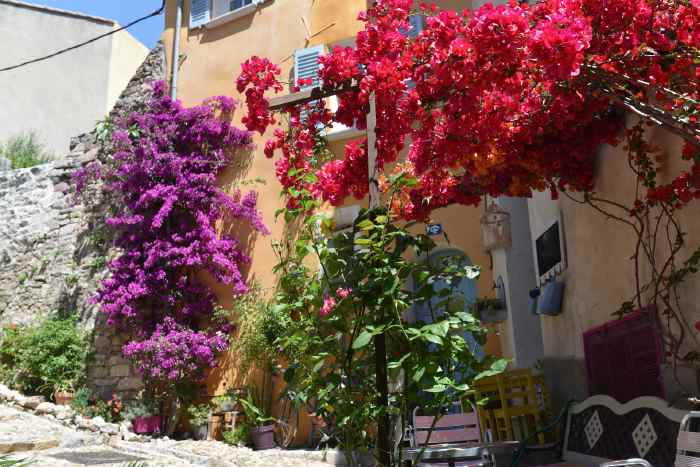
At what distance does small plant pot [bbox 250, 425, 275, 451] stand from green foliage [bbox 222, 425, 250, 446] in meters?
0.18

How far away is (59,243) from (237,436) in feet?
16.5

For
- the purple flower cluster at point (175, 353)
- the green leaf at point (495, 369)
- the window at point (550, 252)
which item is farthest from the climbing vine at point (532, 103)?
the purple flower cluster at point (175, 353)

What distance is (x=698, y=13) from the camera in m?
3.04

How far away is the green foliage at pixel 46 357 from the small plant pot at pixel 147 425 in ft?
4.54

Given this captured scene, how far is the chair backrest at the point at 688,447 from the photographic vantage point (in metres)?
2.39

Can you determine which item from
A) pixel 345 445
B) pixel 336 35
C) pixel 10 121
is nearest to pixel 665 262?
pixel 345 445

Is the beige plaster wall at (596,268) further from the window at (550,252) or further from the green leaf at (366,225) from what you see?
the green leaf at (366,225)

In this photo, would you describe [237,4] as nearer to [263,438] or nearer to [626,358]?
[263,438]

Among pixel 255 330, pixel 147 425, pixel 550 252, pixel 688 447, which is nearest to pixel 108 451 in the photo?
pixel 147 425

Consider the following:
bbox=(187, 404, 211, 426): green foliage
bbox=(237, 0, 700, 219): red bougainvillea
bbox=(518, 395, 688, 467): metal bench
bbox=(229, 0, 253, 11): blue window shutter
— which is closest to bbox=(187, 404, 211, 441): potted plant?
bbox=(187, 404, 211, 426): green foliage

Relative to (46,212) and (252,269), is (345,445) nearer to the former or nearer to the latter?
(252,269)

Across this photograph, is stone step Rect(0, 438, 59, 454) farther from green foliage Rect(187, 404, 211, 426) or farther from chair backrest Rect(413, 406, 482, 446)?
chair backrest Rect(413, 406, 482, 446)

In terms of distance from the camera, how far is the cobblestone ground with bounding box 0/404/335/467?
539 centimetres

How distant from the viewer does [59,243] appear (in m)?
11.0
